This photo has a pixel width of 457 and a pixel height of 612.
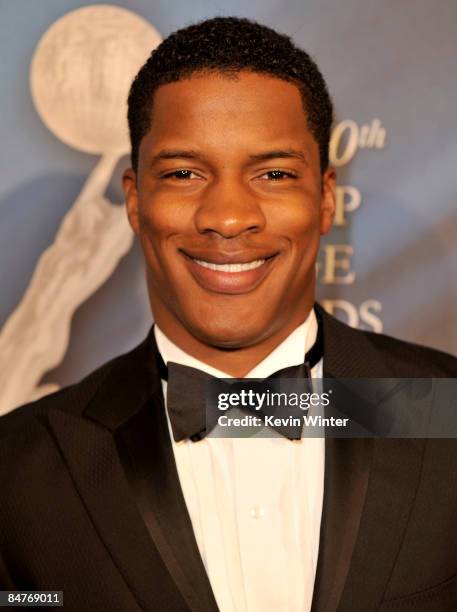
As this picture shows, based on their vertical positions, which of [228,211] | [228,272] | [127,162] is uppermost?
[127,162]

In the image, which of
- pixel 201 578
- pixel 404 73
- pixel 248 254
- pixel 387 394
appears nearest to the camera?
pixel 201 578

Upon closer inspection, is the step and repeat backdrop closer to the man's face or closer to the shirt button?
the man's face

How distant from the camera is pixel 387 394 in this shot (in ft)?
5.77

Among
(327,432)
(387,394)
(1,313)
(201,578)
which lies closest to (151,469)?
(201,578)

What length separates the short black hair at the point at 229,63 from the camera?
166 centimetres

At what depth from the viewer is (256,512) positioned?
164 centimetres

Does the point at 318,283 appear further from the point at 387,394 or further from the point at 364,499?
the point at 364,499

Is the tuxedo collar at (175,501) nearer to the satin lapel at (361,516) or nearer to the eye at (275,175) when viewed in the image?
the satin lapel at (361,516)

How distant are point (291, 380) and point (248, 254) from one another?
27 centimetres

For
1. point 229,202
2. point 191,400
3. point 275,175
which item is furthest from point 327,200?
point 191,400

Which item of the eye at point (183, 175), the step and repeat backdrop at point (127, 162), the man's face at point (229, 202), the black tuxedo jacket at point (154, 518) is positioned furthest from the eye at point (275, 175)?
the step and repeat backdrop at point (127, 162)

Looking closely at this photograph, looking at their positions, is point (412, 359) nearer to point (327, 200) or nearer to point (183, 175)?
point (327, 200)

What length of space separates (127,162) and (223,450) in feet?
3.37

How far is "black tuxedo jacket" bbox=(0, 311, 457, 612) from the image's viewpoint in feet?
5.11
